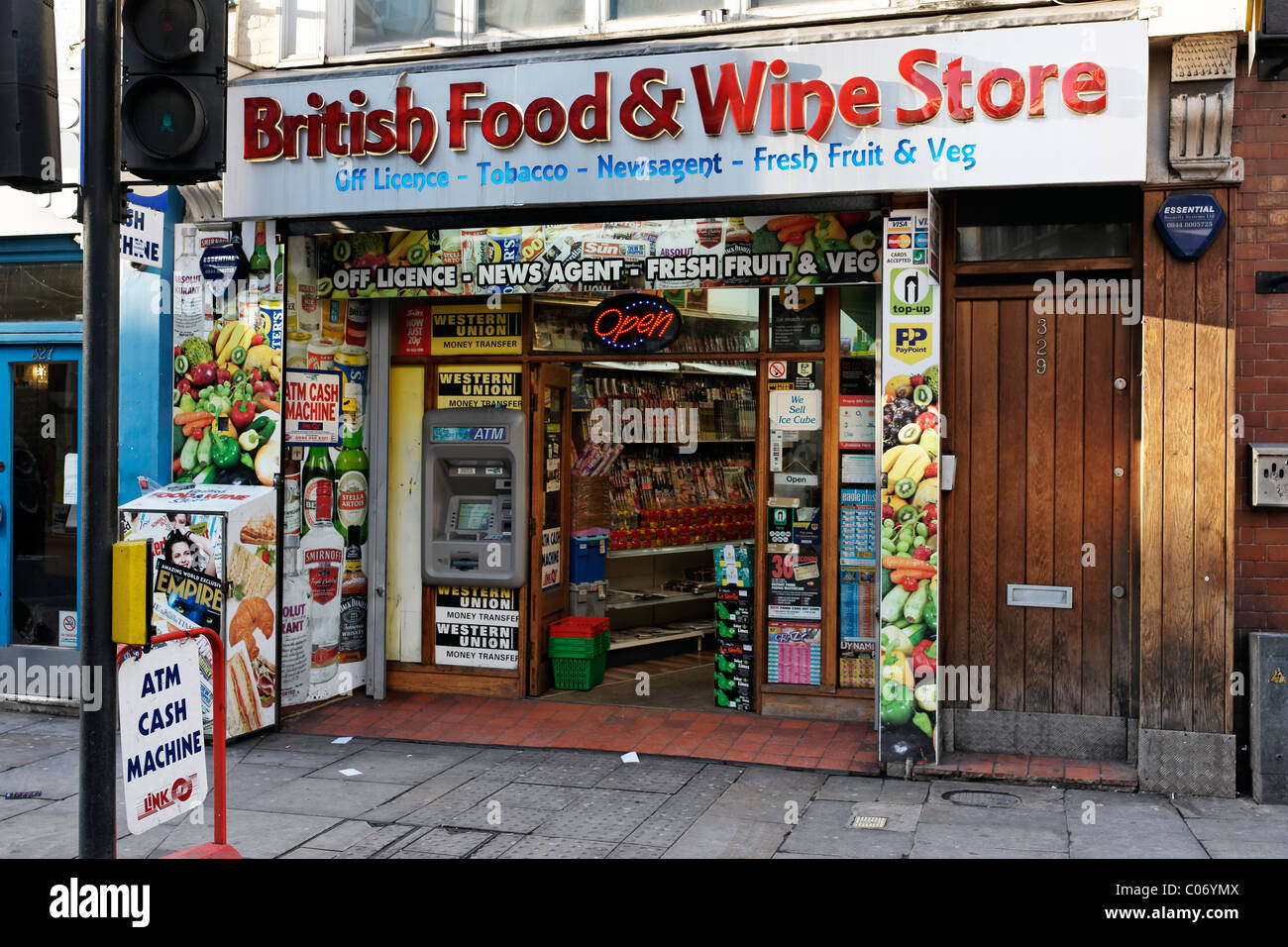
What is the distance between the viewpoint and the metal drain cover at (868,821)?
261 inches

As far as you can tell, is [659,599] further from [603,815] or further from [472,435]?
[603,815]

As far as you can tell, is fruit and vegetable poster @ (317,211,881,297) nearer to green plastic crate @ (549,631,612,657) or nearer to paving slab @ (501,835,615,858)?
green plastic crate @ (549,631,612,657)

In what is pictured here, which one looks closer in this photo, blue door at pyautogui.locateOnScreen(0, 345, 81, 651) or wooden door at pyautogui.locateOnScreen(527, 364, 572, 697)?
wooden door at pyautogui.locateOnScreen(527, 364, 572, 697)

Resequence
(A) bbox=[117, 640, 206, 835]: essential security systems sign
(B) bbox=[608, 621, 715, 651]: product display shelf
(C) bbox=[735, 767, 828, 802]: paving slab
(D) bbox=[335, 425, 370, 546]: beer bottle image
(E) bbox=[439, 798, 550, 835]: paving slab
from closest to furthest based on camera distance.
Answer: (A) bbox=[117, 640, 206, 835]: essential security systems sign → (E) bbox=[439, 798, 550, 835]: paving slab → (C) bbox=[735, 767, 828, 802]: paving slab → (D) bbox=[335, 425, 370, 546]: beer bottle image → (B) bbox=[608, 621, 715, 651]: product display shelf

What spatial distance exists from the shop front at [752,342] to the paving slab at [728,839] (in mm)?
1315

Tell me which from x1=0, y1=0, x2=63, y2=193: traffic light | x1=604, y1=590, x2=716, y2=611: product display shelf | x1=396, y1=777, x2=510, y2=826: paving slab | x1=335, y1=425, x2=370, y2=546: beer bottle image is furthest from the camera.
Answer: x1=604, y1=590, x2=716, y2=611: product display shelf

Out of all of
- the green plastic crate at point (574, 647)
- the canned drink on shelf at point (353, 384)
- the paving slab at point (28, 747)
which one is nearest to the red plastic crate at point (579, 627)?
the green plastic crate at point (574, 647)

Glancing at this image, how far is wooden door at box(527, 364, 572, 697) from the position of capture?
30.9ft

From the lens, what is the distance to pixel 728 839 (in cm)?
641

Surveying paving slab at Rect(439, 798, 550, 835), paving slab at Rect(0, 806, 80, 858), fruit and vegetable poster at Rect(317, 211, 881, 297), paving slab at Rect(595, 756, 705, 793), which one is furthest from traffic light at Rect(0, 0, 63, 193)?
paving slab at Rect(595, 756, 705, 793)

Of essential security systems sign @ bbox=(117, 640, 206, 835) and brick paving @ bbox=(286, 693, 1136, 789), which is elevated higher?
essential security systems sign @ bbox=(117, 640, 206, 835)

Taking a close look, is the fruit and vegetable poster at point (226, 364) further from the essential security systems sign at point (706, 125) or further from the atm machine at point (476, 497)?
the atm machine at point (476, 497)

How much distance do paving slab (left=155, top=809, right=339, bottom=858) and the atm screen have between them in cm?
303

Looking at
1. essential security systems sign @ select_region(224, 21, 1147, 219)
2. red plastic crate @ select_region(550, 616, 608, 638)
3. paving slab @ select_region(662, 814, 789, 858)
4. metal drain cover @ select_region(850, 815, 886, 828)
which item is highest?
essential security systems sign @ select_region(224, 21, 1147, 219)
